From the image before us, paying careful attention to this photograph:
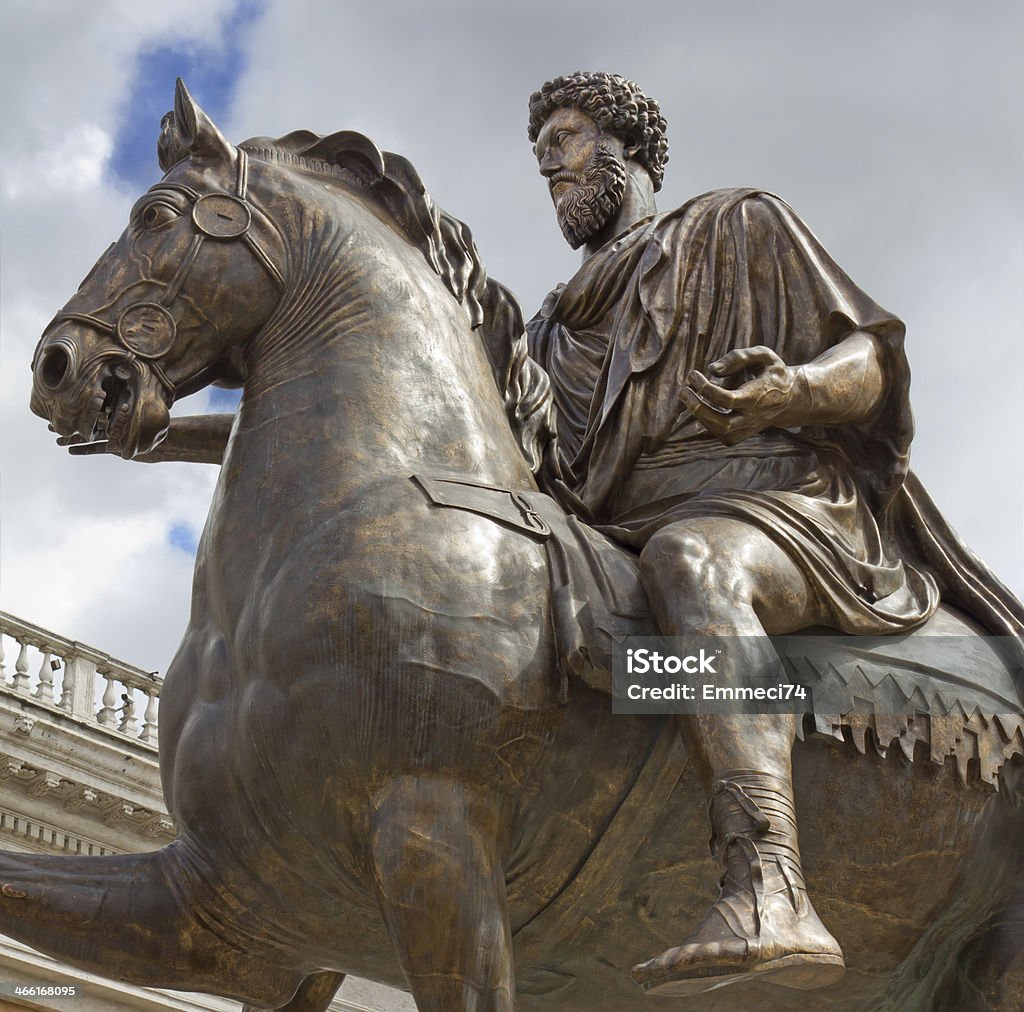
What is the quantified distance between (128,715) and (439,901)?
13.8 metres

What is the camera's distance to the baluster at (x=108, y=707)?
16.1 m

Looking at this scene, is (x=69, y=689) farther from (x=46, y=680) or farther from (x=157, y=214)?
(x=157, y=214)

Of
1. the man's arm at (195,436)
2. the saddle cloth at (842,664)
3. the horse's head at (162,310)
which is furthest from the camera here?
the man's arm at (195,436)

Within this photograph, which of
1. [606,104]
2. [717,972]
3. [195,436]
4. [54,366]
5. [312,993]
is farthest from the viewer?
[606,104]

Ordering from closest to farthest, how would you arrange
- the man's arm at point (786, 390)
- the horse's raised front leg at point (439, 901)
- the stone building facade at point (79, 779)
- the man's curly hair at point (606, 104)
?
the horse's raised front leg at point (439, 901), the man's arm at point (786, 390), the man's curly hair at point (606, 104), the stone building facade at point (79, 779)

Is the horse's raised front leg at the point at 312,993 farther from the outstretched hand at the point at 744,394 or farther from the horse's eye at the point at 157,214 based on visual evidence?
the horse's eye at the point at 157,214

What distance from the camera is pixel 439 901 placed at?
3.00 m

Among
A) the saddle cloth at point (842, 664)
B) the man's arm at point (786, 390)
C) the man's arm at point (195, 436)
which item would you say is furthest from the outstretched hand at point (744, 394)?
the man's arm at point (195, 436)

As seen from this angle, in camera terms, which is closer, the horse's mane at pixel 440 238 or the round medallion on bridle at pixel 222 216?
the round medallion on bridle at pixel 222 216

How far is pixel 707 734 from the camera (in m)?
3.15

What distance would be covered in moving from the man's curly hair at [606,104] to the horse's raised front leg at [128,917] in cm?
206

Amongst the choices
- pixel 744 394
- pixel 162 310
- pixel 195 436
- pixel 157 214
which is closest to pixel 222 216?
pixel 157 214

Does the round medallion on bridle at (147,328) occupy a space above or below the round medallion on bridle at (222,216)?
below

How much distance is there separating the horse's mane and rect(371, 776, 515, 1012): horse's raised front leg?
907 millimetres
